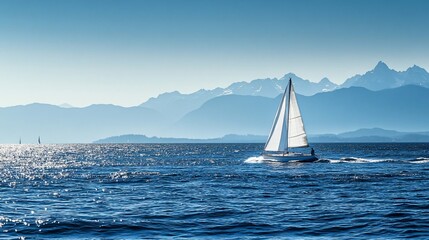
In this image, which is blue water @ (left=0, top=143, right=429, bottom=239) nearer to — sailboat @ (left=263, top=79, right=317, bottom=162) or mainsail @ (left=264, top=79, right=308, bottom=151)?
sailboat @ (left=263, top=79, right=317, bottom=162)

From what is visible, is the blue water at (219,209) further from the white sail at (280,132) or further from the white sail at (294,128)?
the white sail at (294,128)

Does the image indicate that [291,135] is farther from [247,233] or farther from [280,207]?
[247,233]

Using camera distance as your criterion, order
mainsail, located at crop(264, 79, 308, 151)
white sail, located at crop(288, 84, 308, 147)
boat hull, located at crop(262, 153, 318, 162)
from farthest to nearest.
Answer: white sail, located at crop(288, 84, 308, 147), mainsail, located at crop(264, 79, 308, 151), boat hull, located at crop(262, 153, 318, 162)

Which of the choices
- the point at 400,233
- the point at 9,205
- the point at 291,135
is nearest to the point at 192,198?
the point at 9,205

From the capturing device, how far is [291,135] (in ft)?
378

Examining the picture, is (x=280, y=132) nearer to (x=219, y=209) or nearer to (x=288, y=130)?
(x=288, y=130)

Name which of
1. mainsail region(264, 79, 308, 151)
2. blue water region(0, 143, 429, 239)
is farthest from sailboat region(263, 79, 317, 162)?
blue water region(0, 143, 429, 239)

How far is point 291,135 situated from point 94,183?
5352 cm

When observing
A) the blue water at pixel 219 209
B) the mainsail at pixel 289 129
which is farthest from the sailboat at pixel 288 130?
the blue water at pixel 219 209

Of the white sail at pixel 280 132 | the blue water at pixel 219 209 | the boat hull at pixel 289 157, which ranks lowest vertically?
the blue water at pixel 219 209

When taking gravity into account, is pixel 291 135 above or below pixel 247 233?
above

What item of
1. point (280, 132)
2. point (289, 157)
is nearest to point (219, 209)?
point (289, 157)

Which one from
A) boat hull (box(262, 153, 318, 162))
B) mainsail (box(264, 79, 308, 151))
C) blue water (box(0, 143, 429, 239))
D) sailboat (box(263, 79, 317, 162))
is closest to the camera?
blue water (box(0, 143, 429, 239))

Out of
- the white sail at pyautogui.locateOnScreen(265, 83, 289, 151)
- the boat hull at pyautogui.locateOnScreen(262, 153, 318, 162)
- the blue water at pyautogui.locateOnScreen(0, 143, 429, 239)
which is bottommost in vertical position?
the blue water at pyautogui.locateOnScreen(0, 143, 429, 239)
